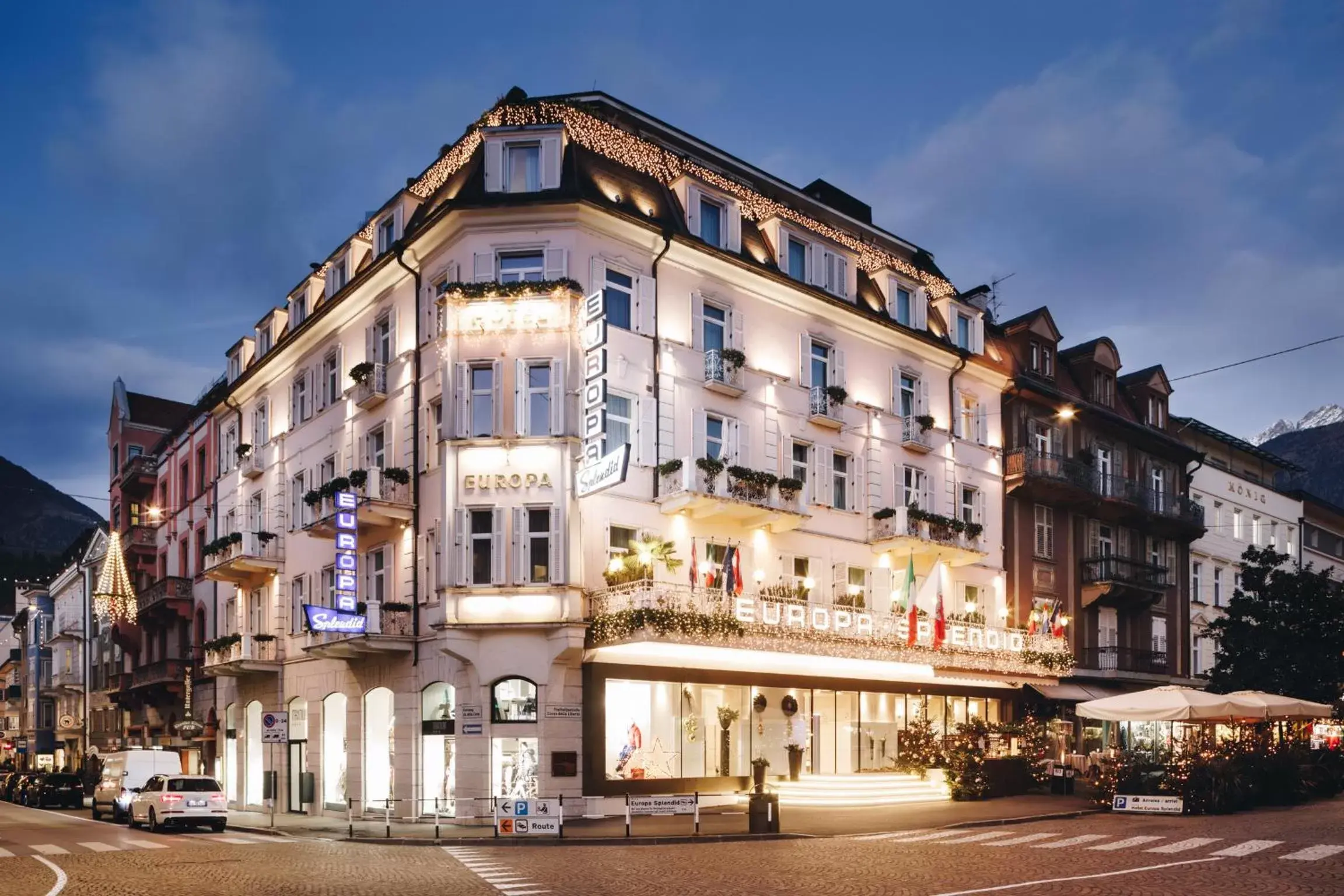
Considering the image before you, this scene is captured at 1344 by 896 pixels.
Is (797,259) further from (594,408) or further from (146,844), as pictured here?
(146,844)

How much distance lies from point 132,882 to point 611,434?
16115 mm

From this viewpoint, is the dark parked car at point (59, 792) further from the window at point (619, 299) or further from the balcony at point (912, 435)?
the balcony at point (912, 435)

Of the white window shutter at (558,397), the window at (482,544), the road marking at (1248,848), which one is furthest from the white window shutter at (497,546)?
the road marking at (1248,848)

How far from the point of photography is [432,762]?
105ft

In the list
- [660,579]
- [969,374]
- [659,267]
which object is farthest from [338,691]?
[969,374]

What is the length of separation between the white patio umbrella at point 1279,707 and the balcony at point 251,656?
27.6 m

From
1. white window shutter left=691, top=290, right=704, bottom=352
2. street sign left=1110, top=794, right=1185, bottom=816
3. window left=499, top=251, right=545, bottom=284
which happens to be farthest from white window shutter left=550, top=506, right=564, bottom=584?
street sign left=1110, top=794, right=1185, bottom=816

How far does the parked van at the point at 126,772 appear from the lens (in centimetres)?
3666

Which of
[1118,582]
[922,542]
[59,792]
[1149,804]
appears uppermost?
[922,542]

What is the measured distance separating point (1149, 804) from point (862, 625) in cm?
858

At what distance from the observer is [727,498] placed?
107 feet

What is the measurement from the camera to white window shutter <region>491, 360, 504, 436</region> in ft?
102

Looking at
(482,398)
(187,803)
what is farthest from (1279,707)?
(187,803)

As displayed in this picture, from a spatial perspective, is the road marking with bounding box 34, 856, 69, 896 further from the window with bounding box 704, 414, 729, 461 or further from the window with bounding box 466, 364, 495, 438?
the window with bounding box 704, 414, 729, 461
